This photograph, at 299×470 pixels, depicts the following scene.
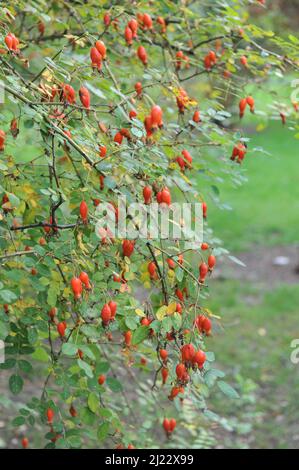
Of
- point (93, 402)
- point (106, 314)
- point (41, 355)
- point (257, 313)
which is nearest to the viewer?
point (106, 314)

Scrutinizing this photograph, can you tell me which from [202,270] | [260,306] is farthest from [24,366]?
[260,306]

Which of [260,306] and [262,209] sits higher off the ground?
[260,306]

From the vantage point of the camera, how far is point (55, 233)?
213cm

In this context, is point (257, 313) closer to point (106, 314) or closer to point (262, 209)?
point (262, 209)

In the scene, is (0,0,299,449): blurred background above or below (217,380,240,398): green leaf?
below

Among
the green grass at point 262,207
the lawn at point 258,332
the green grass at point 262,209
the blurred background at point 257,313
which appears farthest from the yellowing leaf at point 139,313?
the green grass at point 262,209

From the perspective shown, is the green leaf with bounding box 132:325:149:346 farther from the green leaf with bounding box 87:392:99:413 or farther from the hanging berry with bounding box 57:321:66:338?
the green leaf with bounding box 87:392:99:413

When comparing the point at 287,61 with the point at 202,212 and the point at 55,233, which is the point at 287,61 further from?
the point at 55,233

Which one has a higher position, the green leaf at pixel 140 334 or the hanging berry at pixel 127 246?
the hanging berry at pixel 127 246

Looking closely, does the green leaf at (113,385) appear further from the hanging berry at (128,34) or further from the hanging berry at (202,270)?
the hanging berry at (128,34)

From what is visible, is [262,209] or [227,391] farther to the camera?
[262,209]

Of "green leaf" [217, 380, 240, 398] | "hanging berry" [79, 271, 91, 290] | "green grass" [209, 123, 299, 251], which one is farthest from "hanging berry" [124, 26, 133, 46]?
"green grass" [209, 123, 299, 251]
